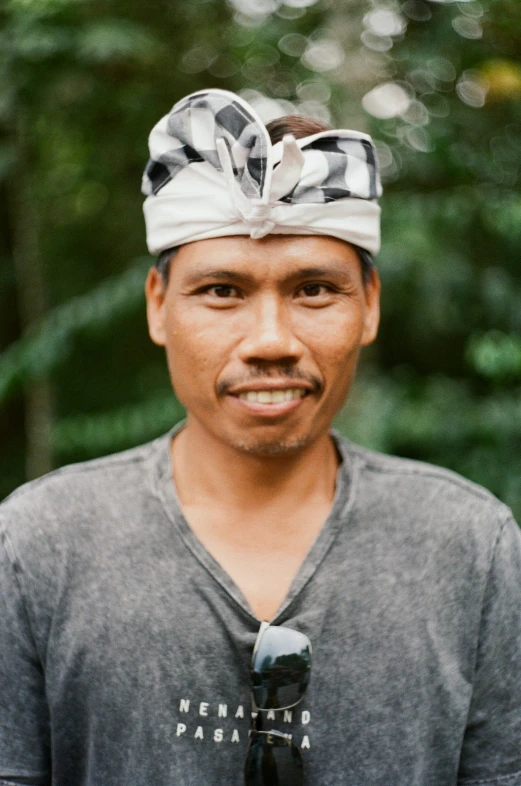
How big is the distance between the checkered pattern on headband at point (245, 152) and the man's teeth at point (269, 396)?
378 millimetres

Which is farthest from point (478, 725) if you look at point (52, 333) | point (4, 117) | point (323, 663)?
point (4, 117)

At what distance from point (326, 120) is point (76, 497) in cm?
250

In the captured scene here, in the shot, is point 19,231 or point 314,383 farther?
point 19,231

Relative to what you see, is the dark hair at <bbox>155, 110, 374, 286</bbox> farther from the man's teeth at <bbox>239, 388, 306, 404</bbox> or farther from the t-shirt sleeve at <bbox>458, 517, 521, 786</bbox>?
the t-shirt sleeve at <bbox>458, 517, 521, 786</bbox>

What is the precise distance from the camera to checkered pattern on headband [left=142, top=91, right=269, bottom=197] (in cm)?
147

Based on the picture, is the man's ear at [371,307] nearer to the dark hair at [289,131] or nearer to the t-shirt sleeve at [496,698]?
the dark hair at [289,131]

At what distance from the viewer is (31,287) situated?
404 cm

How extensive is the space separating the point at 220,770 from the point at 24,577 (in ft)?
1.79

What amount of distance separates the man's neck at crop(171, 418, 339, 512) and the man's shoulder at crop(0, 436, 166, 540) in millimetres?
105

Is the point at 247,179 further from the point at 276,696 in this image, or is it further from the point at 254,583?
the point at 276,696

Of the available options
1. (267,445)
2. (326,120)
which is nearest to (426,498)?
(267,445)

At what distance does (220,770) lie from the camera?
1.47 meters

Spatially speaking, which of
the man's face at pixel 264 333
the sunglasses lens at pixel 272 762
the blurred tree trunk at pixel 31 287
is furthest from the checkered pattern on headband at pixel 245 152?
the blurred tree trunk at pixel 31 287

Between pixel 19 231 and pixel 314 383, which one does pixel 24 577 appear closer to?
pixel 314 383
